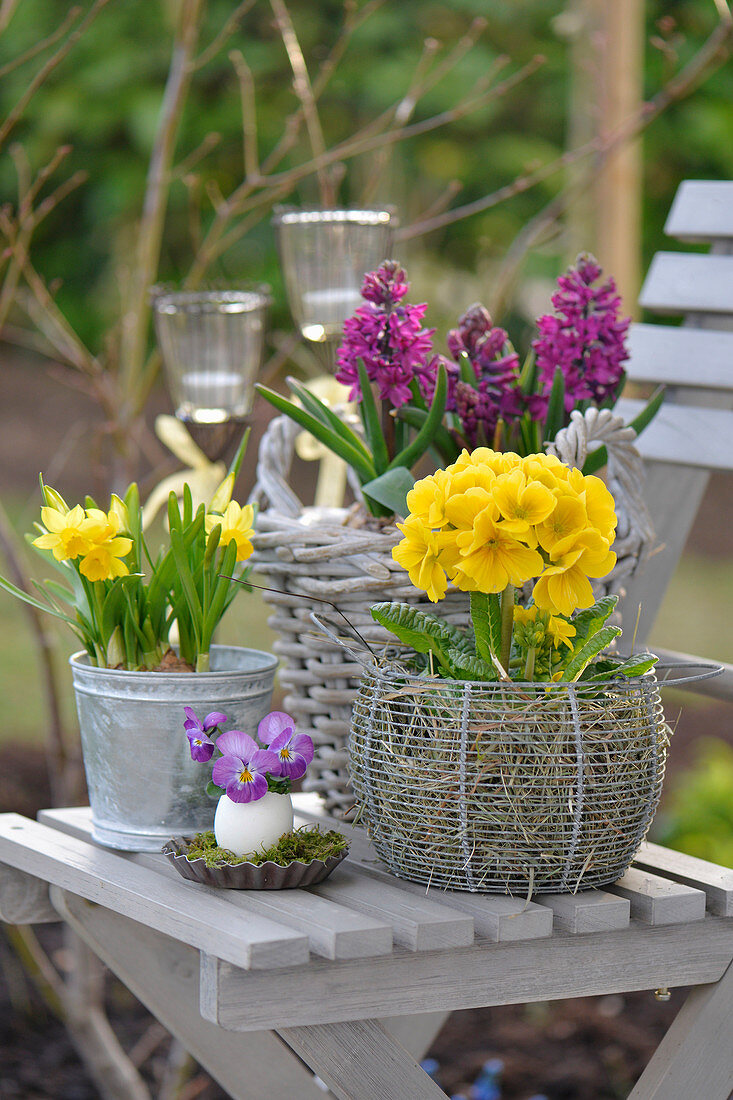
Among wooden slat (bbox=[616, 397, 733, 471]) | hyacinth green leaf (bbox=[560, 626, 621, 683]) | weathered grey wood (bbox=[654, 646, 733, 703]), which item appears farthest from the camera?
wooden slat (bbox=[616, 397, 733, 471])

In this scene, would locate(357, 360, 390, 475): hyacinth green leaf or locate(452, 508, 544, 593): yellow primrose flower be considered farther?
locate(357, 360, 390, 475): hyacinth green leaf

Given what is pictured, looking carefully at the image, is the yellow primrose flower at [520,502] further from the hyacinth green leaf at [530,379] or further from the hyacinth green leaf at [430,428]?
the hyacinth green leaf at [530,379]

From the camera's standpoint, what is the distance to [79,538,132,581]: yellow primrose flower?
97cm

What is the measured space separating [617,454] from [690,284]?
0.47 metres

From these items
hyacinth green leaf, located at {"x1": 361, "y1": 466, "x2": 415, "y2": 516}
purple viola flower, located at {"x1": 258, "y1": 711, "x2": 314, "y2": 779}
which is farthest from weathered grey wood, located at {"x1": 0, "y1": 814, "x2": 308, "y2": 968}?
hyacinth green leaf, located at {"x1": 361, "y1": 466, "x2": 415, "y2": 516}

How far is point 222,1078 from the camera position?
4.05 ft

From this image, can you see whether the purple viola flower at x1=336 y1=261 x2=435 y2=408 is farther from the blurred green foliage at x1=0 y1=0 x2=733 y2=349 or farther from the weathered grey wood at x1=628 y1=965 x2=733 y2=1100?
the blurred green foliage at x1=0 y1=0 x2=733 y2=349

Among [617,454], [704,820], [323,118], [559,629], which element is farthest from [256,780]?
[323,118]

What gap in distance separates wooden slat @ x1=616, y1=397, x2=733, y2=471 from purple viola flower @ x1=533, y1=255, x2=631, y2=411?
0.37 meters

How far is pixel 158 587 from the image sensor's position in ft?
3.39

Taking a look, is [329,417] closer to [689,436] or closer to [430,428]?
[430,428]

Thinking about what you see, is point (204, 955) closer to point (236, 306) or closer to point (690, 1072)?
point (690, 1072)

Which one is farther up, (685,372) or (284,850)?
(685,372)

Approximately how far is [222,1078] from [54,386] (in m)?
6.73
